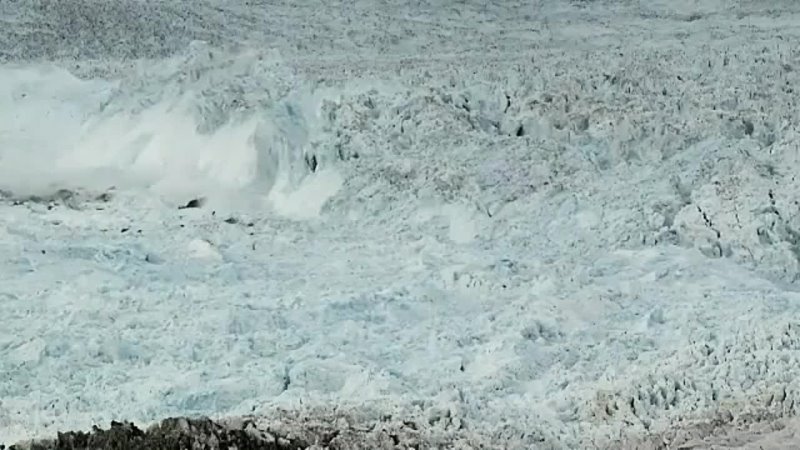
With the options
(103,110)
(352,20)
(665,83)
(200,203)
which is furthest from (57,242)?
(352,20)

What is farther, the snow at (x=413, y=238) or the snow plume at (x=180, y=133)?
the snow plume at (x=180, y=133)

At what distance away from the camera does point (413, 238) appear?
44.4 feet

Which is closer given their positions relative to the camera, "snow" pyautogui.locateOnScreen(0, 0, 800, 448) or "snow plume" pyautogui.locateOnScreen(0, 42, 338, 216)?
"snow" pyautogui.locateOnScreen(0, 0, 800, 448)

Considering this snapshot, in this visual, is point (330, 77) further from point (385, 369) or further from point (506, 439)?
point (506, 439)

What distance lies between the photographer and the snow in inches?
381

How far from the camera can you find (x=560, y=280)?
39.5 feet

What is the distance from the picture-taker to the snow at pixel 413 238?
9.68 metres

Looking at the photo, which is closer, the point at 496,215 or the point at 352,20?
the point at 496,215

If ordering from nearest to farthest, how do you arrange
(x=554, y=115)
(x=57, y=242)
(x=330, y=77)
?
1. (x=57, y=242)
2. (x=554, y=115)
3. (x=330, y=77)

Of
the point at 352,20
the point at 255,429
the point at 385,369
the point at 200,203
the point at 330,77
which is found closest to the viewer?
the point at 255,429

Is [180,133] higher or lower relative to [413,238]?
higher

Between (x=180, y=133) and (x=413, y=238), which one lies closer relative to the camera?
(x=413, y=238)

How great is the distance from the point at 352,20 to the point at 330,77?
803cm

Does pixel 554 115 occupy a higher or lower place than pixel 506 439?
higher
